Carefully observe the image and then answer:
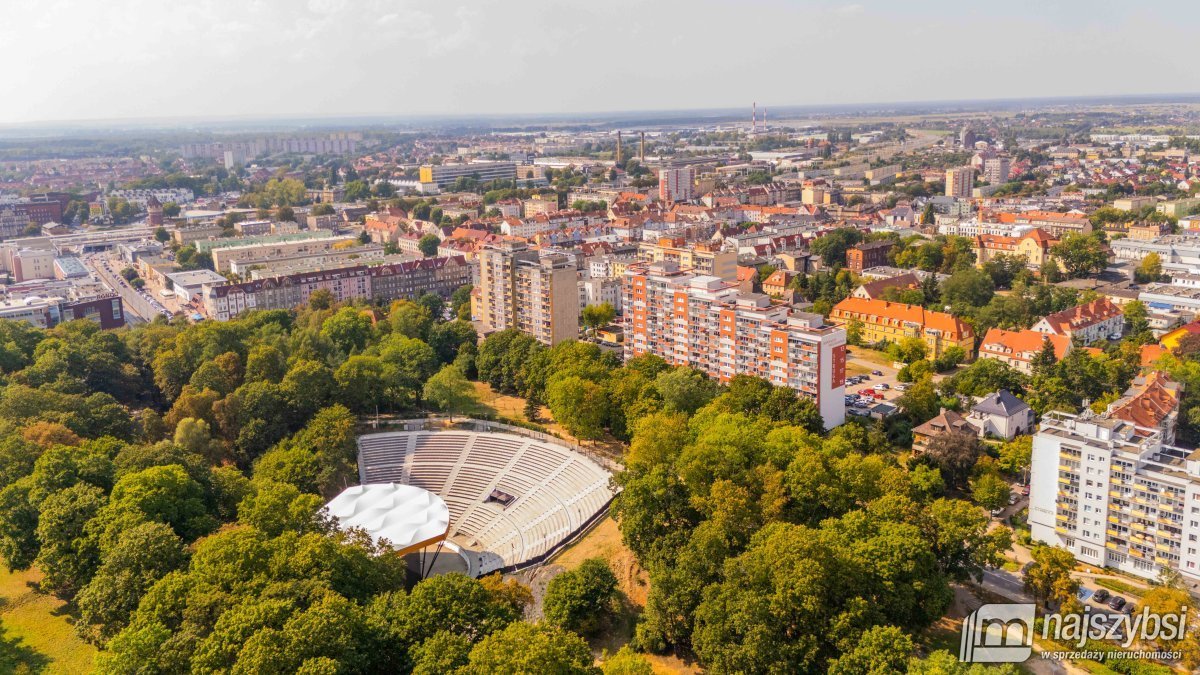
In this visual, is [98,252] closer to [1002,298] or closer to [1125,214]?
[1002,298]

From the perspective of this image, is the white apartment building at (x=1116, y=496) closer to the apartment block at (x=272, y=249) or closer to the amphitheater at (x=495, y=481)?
the amphitheater at (x=495, y=481)

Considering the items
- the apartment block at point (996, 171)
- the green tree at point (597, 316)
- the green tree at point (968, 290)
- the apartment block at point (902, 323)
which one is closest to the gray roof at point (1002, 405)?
the apartment block at point (902, 323)

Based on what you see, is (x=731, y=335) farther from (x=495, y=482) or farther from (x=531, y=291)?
(x=531, y=291)

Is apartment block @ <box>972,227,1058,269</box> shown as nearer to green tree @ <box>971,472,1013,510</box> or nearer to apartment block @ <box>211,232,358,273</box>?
green tree @ <box>971,472,1013,510</box>

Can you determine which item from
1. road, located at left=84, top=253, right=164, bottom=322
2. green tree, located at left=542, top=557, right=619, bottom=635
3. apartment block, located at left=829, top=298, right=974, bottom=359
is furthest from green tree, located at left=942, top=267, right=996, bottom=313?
road, located at left=84, top=253, right=164, bottom=322

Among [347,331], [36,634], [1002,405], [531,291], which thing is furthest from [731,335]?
[36,634]
